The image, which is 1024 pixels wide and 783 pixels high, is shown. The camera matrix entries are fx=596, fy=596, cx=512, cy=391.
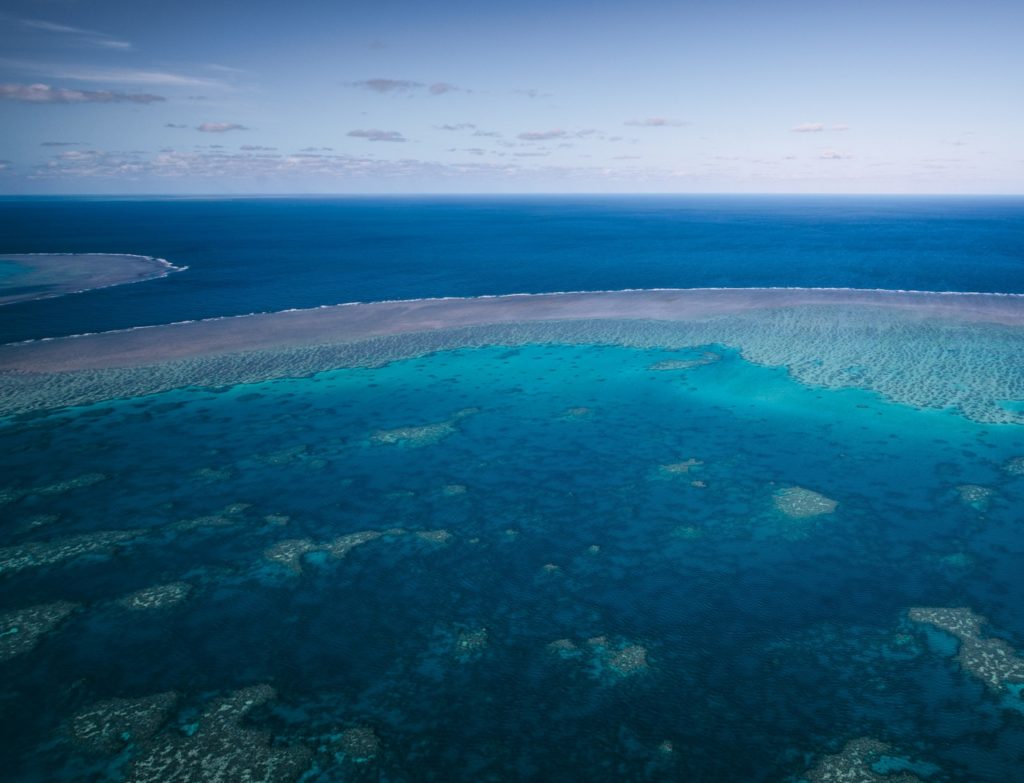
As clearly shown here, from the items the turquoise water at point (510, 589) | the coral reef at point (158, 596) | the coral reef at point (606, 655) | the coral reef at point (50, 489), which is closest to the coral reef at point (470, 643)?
the turquoise water at point (510, 589)

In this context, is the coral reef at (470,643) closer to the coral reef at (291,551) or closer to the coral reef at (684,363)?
the coral reef at (291,551)

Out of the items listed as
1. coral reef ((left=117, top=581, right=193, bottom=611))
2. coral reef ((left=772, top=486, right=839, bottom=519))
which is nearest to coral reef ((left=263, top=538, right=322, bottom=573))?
coral reef ((left=117, top=581, right=193, bottom=611))

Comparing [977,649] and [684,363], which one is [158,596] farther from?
[684,363]

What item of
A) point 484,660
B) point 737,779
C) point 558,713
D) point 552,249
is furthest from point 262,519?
point 552,249

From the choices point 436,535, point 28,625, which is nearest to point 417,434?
point 436,535

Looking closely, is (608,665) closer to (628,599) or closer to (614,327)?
(628,599)
